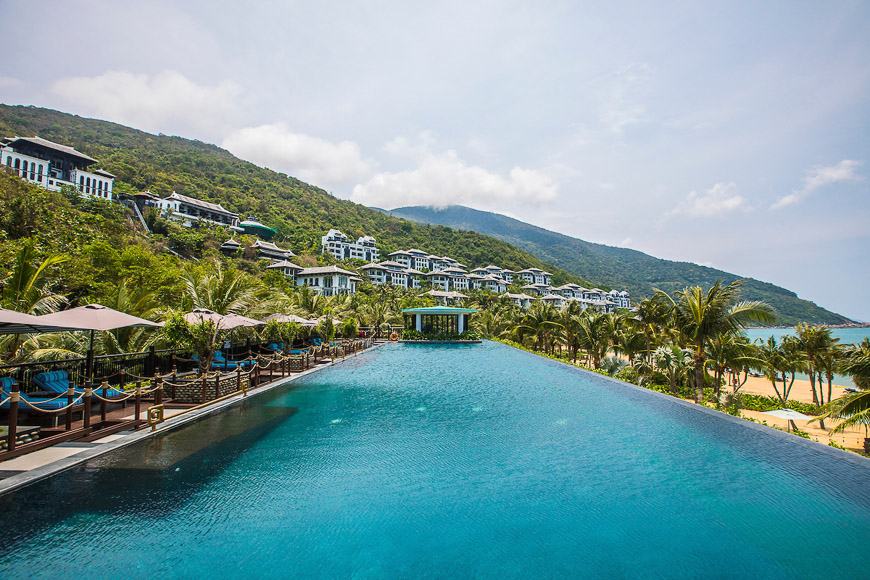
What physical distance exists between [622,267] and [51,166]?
14075 centimetres

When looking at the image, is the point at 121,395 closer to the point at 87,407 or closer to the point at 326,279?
the point at 87,407

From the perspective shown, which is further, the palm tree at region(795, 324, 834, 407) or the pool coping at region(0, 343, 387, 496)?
the palm tree at region(795, 324, 834, 407)

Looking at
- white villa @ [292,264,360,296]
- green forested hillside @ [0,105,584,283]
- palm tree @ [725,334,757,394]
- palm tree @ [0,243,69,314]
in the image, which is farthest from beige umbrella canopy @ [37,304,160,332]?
green forested hillside @ [0,105,584,283]

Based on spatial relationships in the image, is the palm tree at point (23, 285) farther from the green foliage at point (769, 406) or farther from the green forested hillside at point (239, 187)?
the green forested hillside at point (239, 187)

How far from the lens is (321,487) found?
500 cm

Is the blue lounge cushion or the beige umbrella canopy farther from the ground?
the beige umbrella canopy

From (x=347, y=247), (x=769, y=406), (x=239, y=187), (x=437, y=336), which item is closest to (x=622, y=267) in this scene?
(x=347, y=247)

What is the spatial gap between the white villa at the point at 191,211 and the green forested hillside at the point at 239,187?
4.07 m

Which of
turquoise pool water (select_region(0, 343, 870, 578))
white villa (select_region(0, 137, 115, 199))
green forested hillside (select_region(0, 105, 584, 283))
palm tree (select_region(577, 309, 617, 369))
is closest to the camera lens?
turquoise pool water (select_region(0, 343, 870, 578))

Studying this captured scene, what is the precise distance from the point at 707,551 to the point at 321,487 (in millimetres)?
4257

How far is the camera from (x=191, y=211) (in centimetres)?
5247

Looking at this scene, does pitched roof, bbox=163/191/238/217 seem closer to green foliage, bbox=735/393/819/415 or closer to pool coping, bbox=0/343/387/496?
pool coping, bbox=0/343/387/496

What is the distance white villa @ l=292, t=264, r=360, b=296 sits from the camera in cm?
4622

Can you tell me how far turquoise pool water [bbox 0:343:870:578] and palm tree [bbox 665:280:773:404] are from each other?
109 inches
